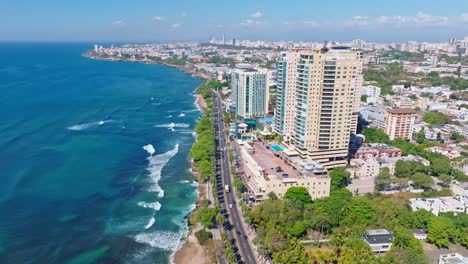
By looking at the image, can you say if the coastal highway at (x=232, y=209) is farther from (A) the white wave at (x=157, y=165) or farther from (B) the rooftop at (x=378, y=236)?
(B) the rooftop at (x=378, y=236)

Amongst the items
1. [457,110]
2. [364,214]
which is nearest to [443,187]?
[364,214]

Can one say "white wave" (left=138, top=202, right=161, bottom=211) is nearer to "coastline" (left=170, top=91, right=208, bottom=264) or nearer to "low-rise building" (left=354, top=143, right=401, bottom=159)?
"coastline" (left=170, top=91, right=208, bottom=264)

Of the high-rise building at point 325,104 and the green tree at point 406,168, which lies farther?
the green tree at point 406,168

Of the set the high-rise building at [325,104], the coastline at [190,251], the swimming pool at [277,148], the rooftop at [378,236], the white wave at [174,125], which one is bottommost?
the coastline at [190,251]

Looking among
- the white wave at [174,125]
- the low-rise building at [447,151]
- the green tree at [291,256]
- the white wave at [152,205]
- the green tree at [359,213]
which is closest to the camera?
the green tree at [291,256]

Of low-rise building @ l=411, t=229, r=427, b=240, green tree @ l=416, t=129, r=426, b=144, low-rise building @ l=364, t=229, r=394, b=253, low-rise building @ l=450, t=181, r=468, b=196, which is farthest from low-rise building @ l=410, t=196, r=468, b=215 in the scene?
green tree @ l=416, t=129, r=426, b=144

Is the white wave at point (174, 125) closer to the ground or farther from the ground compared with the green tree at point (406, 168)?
closer to the ground

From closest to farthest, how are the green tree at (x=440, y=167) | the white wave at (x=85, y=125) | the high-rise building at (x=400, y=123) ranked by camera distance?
the green tree at (x=440, y=167) → the high-rise building at (x=400, y=123) → the white wave at (x=85, y=125)

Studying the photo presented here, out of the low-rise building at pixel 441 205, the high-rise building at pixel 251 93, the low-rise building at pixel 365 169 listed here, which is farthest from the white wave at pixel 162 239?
the high-rise building at pixel 251 93
